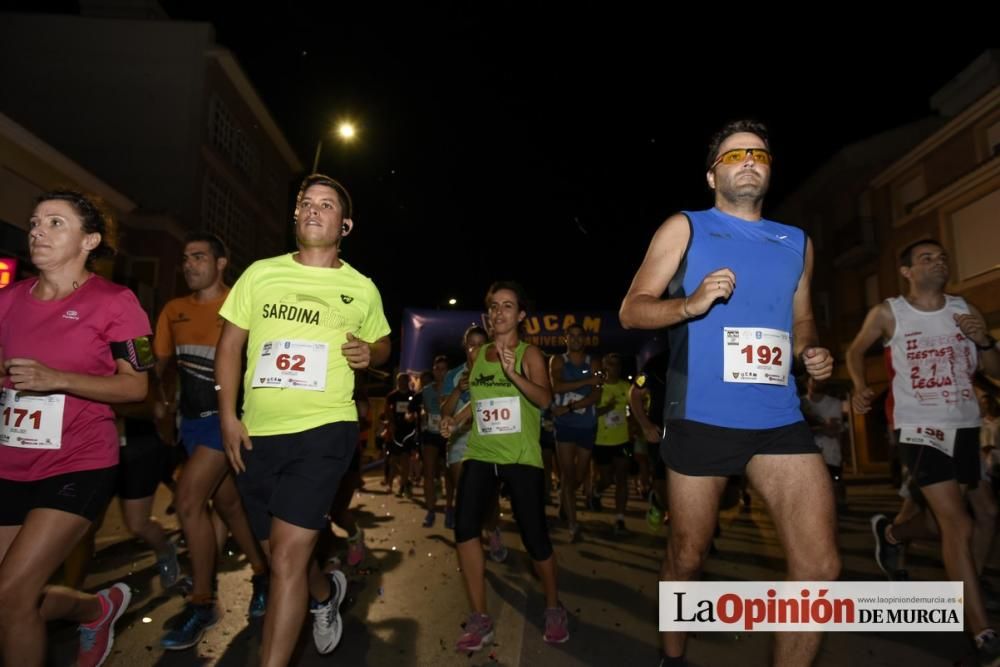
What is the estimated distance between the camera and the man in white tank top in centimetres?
417

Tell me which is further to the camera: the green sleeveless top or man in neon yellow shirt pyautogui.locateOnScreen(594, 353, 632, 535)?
man in neon yellow shirt pyautogui.locateOnScreen(594, 353, 632, 535)

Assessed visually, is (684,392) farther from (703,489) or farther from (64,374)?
(64,374)

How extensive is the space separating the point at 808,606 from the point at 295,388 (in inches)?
88.6

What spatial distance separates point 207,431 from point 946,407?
15.0ft

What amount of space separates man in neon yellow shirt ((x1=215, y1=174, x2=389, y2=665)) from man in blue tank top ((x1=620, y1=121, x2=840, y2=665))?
1365 mm

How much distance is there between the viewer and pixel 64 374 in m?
2.81

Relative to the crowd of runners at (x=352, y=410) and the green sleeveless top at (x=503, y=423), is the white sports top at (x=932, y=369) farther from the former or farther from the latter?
the green sleeveless top at (x=503, y=423)

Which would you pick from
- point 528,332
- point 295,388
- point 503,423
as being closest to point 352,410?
point 295,388

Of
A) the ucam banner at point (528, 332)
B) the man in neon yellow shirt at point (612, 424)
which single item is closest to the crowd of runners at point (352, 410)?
the man in neon yellow shirt at point (612, 424)

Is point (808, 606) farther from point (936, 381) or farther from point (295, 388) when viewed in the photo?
point (936, 381)

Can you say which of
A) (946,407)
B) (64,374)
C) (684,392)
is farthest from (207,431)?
(946,407)

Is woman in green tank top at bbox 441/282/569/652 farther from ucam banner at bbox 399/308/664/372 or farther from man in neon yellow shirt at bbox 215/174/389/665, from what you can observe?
ucam banner at bbox 399/308/664/372

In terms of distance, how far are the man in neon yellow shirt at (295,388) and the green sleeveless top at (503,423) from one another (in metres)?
1.23

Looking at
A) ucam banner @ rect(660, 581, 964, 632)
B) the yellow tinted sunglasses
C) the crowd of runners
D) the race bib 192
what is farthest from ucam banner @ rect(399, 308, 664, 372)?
the race bib 192
